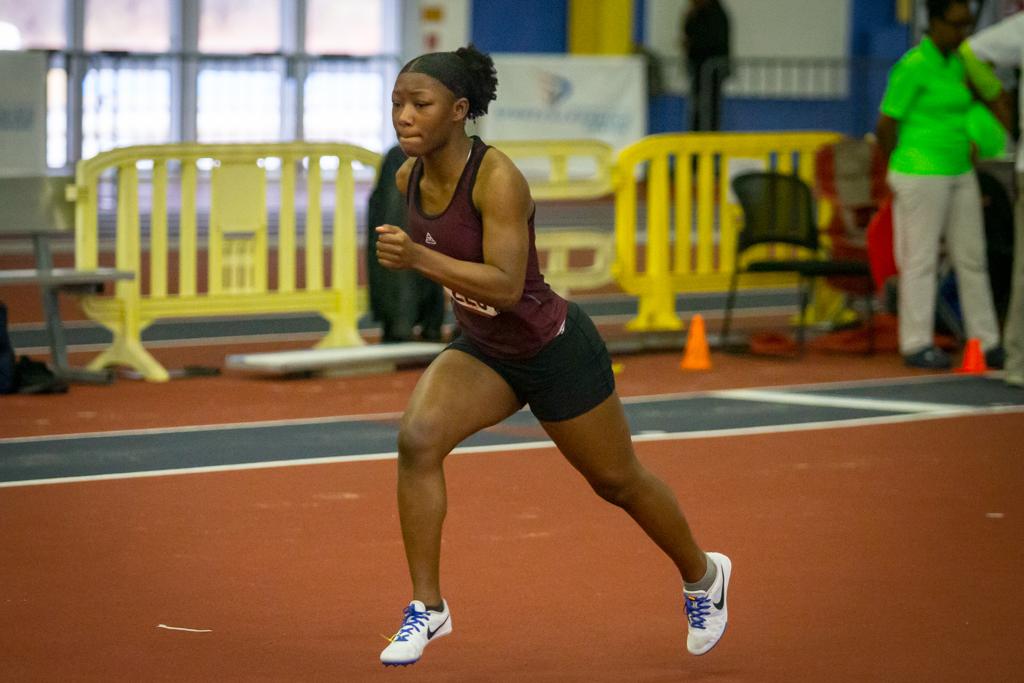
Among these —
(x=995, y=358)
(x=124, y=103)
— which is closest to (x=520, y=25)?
(x=124, y=103)

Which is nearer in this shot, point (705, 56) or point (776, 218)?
point (776, 218)

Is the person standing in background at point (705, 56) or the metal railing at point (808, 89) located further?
the metal railing at point (808, 89)

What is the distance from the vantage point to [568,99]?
24.6 metres

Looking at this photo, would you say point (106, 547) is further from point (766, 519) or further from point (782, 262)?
point (782, 262)

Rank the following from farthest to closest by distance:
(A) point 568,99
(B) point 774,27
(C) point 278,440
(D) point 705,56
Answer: (B) point 774,27 → (D) point 705,56 → (A) point 568,99 → (C) point 278,440

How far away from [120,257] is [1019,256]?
5.36m

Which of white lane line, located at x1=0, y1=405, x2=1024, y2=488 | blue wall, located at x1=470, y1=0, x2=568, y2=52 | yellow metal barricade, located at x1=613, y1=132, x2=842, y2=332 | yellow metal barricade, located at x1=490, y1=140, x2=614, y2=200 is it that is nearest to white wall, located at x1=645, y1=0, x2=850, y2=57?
blue wall, located at x1=470, y1=0, x2=568, y2=52

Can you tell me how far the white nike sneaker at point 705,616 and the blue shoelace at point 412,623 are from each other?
2.72 feet

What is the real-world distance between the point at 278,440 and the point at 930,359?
4.74 m

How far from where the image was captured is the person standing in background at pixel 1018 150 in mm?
10500

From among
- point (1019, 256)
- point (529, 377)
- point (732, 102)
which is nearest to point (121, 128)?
point (732, 102)

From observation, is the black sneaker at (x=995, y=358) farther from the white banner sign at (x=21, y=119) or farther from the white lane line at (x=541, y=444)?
the white banner sign at (x=21, y=119)

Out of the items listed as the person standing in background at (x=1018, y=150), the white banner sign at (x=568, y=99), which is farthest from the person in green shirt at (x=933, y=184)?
the white banner sign at (x=568, y=99)

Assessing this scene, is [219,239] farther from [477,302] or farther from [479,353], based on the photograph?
[477,302]
